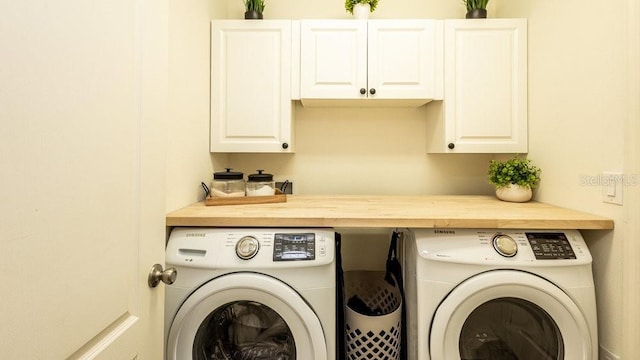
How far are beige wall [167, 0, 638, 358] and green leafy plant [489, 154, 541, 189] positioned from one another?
0.18ft

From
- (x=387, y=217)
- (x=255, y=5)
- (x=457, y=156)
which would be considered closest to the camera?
(x=387, y=217)

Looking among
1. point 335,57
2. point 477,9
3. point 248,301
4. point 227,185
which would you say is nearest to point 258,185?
point 227,185

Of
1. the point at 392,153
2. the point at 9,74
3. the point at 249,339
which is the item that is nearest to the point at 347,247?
the point at 392,153

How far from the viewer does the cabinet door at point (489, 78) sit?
1681 millimetres

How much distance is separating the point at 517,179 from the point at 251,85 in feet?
5.22

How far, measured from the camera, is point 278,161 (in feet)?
6.63

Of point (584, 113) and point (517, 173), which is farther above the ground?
point (584, 113)

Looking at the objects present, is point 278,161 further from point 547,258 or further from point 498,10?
point 498,10

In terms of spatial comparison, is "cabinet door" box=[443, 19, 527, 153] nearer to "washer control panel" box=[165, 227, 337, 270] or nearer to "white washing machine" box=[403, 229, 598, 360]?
"white washing machine" box=[403, 229, 598, 360]

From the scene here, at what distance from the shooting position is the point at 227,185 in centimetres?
154

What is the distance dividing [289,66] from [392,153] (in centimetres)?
89

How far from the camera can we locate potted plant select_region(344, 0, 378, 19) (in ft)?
5.68

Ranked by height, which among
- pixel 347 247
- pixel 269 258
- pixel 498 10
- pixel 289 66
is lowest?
pixel 347 247

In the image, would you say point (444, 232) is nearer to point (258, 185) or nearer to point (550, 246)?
point (550, 246)
